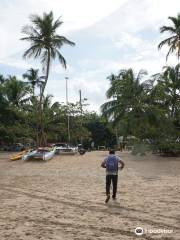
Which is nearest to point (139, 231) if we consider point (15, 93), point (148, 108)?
point (148, 108)

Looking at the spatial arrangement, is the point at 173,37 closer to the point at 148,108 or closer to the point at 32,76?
the point at 148,108

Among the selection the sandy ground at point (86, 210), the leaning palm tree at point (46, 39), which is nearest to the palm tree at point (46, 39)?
the leaning palm tree at point (46, 39)

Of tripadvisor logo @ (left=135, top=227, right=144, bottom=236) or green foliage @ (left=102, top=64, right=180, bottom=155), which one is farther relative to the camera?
green foliage @ (left=102, top=64, right=180, bottom=155)

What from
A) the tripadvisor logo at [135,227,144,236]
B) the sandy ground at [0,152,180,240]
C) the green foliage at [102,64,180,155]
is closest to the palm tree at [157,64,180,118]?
the green foliage at [102,64,180,155]

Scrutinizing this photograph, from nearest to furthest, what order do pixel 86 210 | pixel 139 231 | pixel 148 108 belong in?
pixel 139 231 < pixel 86 210 < pixel 148 108

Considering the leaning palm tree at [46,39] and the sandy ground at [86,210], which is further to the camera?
the leaning palm tree at [46,39]

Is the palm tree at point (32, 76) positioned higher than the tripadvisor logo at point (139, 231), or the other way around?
the palm tree at point (32, 76)

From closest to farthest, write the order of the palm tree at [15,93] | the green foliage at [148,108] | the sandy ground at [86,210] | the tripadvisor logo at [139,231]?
the tripadvisor logo at [139,231] < the sandy ground at [86,210] < the green foliage at [148,108] < the palm tree at [15,93]

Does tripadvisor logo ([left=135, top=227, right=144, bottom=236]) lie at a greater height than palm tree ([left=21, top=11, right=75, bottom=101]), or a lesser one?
lesser

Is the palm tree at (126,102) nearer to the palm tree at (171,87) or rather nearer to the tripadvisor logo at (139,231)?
the palm tree at (171,87)

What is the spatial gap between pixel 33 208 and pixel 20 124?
1663 inches

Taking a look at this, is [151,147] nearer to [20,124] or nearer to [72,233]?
Answer: [20,124]

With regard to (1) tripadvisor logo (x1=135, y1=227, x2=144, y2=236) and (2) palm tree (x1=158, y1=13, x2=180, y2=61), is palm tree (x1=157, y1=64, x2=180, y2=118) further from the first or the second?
(1) tripadvisor logo (x1=135, y1=227, x2=144, y2=236)

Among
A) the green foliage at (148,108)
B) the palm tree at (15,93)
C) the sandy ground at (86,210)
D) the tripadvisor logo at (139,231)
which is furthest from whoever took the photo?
the palm tree at (15,93)
